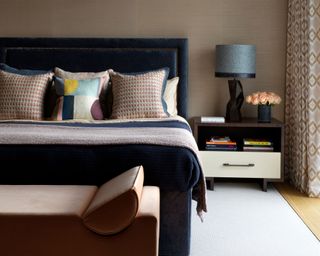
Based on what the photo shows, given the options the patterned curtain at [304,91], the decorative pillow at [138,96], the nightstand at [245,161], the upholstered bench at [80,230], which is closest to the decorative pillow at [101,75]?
the decorative pillow at [138,96]

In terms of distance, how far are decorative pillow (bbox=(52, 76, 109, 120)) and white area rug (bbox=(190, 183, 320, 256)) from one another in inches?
45.5

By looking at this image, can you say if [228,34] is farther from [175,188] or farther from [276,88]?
[175,188]

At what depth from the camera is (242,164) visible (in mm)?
4285

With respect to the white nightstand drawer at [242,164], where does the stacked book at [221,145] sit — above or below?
above

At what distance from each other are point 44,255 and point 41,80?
2.23 m

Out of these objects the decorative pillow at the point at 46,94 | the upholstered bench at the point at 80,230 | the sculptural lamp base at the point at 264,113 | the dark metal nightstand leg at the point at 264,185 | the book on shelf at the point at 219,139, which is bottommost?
the dark metal nightstand leg at the point at 264,185

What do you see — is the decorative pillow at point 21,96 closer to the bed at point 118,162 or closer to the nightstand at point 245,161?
the bed at point 118,162

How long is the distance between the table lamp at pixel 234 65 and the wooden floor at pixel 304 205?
2.48 ft

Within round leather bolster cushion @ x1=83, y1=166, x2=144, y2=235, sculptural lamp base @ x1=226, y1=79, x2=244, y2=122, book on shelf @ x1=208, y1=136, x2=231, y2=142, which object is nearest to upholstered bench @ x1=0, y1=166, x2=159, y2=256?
round leather bolster cushion @ x1=83, y1=166, x2=144, y2=235

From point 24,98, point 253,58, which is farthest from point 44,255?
point 253,58

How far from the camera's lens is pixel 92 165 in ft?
8.68

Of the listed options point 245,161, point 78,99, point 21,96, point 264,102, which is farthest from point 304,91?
point 21,96

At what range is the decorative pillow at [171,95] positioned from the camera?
4.38m

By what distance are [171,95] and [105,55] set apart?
0.73 metres
